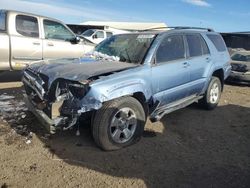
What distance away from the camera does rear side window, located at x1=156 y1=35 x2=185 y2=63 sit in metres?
5.69

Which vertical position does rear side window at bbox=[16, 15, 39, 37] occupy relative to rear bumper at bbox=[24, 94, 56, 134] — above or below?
above

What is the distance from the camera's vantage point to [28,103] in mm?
5328

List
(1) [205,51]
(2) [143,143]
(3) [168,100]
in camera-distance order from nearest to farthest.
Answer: (2) [143,143], (3) [168,100], (1) [205,51]

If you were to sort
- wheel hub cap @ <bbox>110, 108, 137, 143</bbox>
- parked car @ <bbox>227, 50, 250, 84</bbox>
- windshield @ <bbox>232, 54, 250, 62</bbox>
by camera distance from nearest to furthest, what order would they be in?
1. wheel hub cap @ <bbox>110, 108, 137, 143</bbox>
2. parked car @ <bbox>227, 50, 250, 84</bbox>
3. windshield @ <bbox>232, 54, 250, 62</bbox>

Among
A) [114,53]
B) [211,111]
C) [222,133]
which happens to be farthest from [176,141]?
[211,111]

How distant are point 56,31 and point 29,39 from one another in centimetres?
97

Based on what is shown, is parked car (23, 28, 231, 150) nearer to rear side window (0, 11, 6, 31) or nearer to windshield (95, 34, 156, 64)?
windshield (95, 34, 156, 64)

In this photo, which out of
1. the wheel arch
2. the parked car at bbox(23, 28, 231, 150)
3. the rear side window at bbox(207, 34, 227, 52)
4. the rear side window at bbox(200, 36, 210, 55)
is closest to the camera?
the parked car at bbox(23, 28, 231, 150)

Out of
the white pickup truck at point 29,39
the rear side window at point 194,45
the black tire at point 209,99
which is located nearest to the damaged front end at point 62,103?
the rear side window at point 194,45

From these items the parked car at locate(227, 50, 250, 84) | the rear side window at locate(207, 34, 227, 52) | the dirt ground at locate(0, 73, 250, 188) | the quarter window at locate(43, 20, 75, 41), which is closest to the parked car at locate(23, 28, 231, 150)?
the dirt ground at locate(0, 73, 250, 188)

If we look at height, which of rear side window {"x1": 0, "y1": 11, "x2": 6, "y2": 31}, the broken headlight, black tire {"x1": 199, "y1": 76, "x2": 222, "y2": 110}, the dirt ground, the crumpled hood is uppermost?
rear side window {"x1": 0, "y1": 11, "x2": 6, "y2": 31}

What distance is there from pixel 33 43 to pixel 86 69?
189 inches

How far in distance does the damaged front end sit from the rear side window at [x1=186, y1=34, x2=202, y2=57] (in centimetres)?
288

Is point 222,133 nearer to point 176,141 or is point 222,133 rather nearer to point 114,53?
point 176,141
